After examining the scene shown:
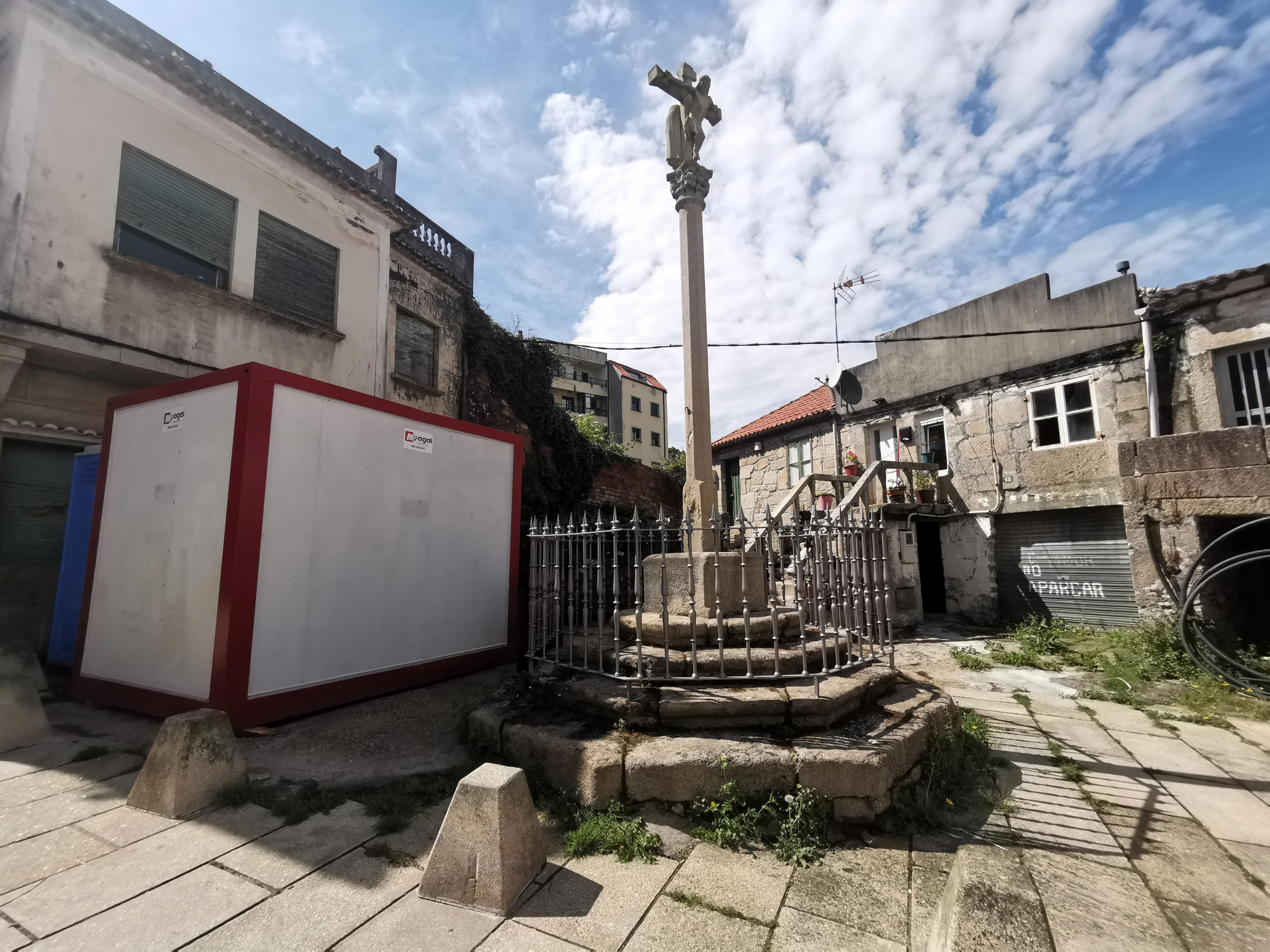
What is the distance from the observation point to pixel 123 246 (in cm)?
683

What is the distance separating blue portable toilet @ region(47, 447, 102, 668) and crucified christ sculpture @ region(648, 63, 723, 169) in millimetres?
6854

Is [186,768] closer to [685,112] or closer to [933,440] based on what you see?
[685,112]

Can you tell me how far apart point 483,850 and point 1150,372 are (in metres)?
11.2

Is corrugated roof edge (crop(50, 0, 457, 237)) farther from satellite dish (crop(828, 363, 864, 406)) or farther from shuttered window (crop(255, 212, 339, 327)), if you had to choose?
satellite dish (crop(828, 363, 864, 406))

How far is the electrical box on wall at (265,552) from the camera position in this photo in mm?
4441

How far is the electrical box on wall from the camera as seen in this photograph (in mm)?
4441

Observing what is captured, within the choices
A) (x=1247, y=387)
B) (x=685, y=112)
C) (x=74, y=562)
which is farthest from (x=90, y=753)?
(x=1247, y=387)

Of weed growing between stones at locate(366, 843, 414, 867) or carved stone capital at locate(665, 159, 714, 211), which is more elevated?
carved stone capital at locate(665, 159, 714, 211)

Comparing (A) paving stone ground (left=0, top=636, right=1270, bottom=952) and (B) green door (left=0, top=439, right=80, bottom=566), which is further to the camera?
(B) green door (left=0, top=439, right=80, bottom=566)

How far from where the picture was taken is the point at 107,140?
6.64 metres

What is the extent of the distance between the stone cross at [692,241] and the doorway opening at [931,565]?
8.75 m

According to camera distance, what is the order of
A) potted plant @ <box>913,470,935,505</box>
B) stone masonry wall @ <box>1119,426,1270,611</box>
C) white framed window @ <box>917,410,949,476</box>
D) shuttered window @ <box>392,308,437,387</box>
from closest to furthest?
1. stone masonry wall @ <box>1119,426,1270,611</box>
2. shuttered window @ <box>392,308,437,387</box>
3. potted plant @ <box>913,470,935,505</box>
4. white framed window @ <box>917,410,949,476</box>

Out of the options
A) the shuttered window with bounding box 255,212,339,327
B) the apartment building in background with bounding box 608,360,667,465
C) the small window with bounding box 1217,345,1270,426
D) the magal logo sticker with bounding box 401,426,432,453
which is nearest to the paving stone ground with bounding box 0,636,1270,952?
the magal logo sticker with bounding box 401,426,432,453

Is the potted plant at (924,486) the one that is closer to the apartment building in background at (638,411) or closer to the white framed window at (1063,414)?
the white framed window at (1063,414)
